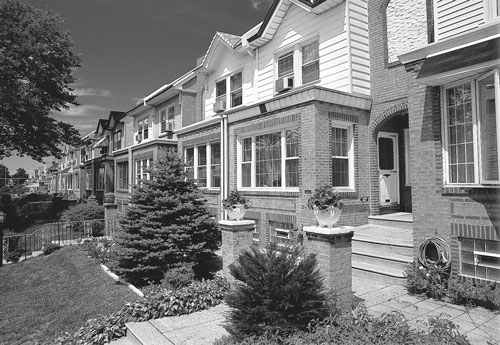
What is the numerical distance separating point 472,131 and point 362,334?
14.4 ft

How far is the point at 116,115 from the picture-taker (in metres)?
31.8

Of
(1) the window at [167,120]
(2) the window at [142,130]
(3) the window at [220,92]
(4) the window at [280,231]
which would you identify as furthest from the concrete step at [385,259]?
(2) the window at [142,130]

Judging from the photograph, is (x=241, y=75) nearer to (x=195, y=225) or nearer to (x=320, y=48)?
(x=320, y=48)

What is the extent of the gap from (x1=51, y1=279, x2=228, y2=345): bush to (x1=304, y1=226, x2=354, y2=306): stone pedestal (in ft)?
7.80

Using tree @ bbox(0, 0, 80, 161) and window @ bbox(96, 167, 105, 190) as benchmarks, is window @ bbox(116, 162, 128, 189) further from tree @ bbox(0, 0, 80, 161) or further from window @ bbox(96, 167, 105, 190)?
window @ bbox(96, 167, 105, 190)

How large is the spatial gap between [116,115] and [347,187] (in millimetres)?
27303

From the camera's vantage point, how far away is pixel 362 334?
12.2ft

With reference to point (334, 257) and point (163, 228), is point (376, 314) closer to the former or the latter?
point (334, 257)

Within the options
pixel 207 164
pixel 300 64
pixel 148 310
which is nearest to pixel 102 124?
pixel 207 164

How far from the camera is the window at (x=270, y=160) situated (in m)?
10.2

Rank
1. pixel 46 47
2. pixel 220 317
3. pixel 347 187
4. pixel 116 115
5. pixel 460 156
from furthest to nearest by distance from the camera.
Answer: pixel 116 115 < pixel 46 47 < pixel 347 187 < pixel 460 156 < pixel 220 317

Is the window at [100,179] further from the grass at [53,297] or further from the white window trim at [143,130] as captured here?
the grass at [53,297]

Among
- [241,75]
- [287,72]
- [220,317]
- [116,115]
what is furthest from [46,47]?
[220,317]

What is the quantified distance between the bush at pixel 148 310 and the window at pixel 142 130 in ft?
63.4
